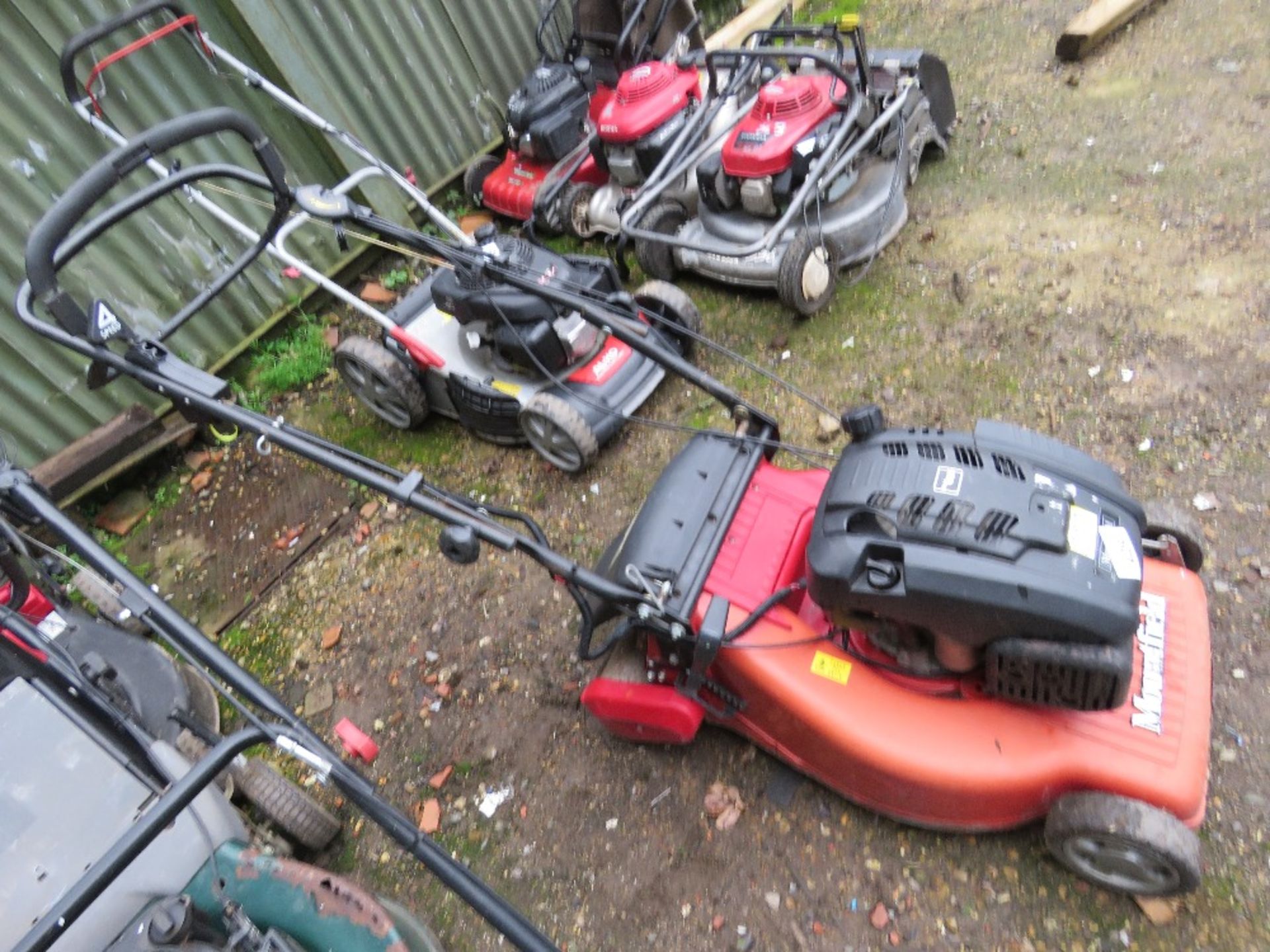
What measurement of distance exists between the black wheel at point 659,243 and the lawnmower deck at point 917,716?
1.79m

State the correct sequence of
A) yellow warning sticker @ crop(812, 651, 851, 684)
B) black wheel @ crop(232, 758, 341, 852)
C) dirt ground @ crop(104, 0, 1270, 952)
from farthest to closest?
black wheel @ crop(232, 758, 341, 852) < dirt ground @ crop(104, 0, 1270, 952) < yellow warning sticker @ crop(812, 651, 851, 684)

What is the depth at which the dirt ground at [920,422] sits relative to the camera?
2.00 metres

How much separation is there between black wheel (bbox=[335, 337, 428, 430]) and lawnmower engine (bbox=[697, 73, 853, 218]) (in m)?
1.50

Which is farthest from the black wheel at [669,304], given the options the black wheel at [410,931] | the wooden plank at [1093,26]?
the wooden plank at [1093,26]

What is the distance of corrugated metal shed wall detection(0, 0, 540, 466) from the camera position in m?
3.23

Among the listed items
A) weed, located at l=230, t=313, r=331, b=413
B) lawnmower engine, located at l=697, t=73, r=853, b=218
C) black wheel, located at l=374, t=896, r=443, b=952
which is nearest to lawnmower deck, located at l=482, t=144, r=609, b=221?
lawnmower engine, located at l=697, t=73, r=853, b=218

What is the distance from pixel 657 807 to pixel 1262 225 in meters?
3.22

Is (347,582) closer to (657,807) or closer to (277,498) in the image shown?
(277,498)

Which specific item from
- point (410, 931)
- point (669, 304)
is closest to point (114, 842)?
point (410, 931)

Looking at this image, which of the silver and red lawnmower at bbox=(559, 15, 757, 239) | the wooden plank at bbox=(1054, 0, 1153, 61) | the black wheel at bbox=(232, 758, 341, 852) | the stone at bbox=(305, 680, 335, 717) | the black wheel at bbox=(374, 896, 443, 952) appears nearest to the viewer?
the black wheel at bbox=(374, 896, 443, 952)

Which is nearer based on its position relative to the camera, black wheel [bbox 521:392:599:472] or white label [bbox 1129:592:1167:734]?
white label [bbox 1129:592:1167:734]

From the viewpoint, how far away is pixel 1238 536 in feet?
7.86

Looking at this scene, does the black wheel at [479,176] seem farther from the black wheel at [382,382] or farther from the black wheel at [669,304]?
the black wheel at [669,304]

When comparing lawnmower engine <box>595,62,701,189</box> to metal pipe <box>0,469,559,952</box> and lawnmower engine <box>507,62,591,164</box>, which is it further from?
metal pipe <box>0,469,559,952</box>
